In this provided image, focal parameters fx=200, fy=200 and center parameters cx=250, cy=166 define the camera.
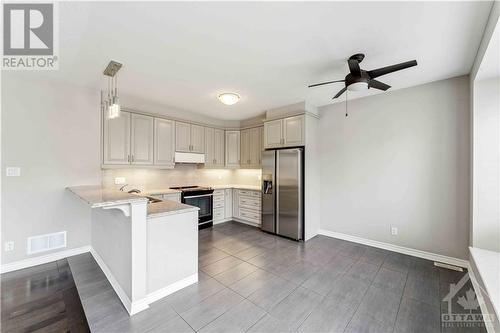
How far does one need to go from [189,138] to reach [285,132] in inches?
83.7

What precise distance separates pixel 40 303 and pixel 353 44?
410 cm

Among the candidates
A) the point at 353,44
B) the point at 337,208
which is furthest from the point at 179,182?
the point at 353,44

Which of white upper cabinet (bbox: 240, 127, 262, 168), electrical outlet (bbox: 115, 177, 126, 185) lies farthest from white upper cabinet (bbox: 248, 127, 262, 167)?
electrical outlet (bbox: 115, 177, 126, 185)

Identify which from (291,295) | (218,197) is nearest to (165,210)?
(291,295)

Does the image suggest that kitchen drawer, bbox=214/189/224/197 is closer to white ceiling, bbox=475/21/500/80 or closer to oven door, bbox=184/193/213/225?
oven door, bbox=184/193/213/225

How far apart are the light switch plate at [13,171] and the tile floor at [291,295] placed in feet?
4.55

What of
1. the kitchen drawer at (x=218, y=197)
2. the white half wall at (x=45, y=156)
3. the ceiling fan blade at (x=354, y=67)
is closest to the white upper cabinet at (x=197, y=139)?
the kitchen drawer at (x=218, y=197)

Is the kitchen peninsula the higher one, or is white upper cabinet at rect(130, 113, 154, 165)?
white upper cabinet at rect(130, 113, 154, 165)

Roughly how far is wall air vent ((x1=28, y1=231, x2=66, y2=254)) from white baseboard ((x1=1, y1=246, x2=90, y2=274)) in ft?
0.31

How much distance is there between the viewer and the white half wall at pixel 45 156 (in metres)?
2.64

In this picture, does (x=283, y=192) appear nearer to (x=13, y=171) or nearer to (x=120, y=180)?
(x=120, y=180)

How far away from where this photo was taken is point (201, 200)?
174 inches

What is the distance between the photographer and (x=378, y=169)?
344cm

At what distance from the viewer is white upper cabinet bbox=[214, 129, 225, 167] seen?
5.02m
